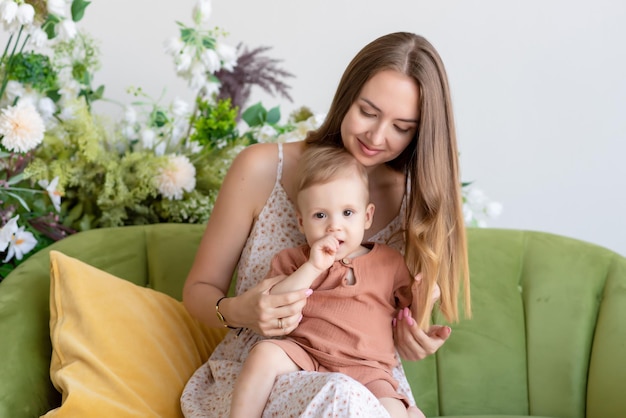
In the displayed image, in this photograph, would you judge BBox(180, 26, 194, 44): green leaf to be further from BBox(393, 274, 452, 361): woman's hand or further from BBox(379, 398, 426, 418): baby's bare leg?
BBox(379, 398, 426, 418): baby's bare leg

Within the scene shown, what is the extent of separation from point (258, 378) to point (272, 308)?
0.15 meters

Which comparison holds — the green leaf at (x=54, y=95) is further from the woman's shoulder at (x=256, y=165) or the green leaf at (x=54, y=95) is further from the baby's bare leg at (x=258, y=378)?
the baby's bare leg at (x=258, y=378)

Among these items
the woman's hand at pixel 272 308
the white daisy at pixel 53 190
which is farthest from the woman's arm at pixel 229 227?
the white daisy at pixel 53 190

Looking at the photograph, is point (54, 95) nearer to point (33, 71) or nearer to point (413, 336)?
point (33, 71)

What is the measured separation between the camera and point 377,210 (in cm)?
228

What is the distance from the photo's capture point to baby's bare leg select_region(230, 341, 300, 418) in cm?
178

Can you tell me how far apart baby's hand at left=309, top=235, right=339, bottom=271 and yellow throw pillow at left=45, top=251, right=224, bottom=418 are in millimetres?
556

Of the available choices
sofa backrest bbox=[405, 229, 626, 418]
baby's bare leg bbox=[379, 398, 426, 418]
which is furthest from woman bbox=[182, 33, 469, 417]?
sofa backrest bbox=[405, 229, 626, 418]

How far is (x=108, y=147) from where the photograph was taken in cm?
276

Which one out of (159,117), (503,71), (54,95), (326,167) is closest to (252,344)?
(326,167)

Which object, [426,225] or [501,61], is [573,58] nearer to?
[501,61]

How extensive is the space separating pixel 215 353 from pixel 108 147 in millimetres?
884

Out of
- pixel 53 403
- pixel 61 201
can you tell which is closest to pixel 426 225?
pixel 53 403

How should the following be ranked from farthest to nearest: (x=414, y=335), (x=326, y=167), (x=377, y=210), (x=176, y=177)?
(x=176, y=177), (x=377, y=210), (x=414, y=335), (x=326, y=167)
